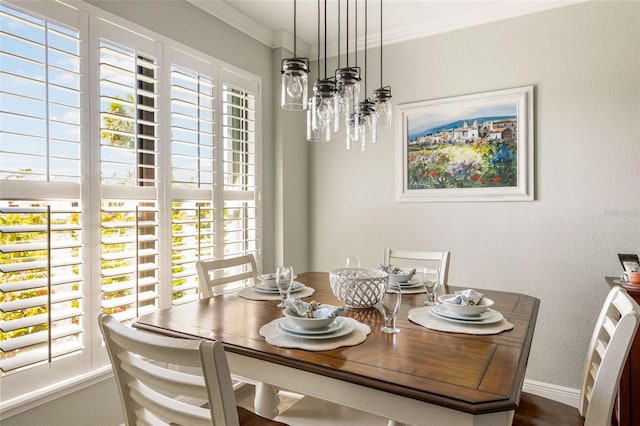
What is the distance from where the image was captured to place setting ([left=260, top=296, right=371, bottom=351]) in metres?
1.24

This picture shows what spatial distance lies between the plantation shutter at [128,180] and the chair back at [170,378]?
3.52 feet

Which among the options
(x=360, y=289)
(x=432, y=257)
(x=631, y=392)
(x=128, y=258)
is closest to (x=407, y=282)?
(x=432, y=257)

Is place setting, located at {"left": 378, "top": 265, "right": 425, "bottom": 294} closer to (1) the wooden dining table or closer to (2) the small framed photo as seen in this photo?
(1) the wooden dining table

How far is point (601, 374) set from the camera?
111 centimetres

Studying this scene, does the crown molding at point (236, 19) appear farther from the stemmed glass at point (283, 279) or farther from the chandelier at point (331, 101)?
the stemmed glass at point (283, 279)

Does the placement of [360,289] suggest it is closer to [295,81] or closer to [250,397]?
[295,81]

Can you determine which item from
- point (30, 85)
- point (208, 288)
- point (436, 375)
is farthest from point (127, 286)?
point (436, 375)

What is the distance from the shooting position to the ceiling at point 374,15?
2.66 m

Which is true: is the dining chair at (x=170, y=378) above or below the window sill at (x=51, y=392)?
above

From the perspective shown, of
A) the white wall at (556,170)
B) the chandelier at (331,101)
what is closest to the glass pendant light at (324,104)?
the chandelier at (331,101)

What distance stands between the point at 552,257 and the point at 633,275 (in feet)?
1.75

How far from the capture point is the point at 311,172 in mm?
3555

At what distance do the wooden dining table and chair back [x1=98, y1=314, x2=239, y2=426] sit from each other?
0.92 feet

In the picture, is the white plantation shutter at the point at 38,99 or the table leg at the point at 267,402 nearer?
the white plantation shutter at the point at 38,99
